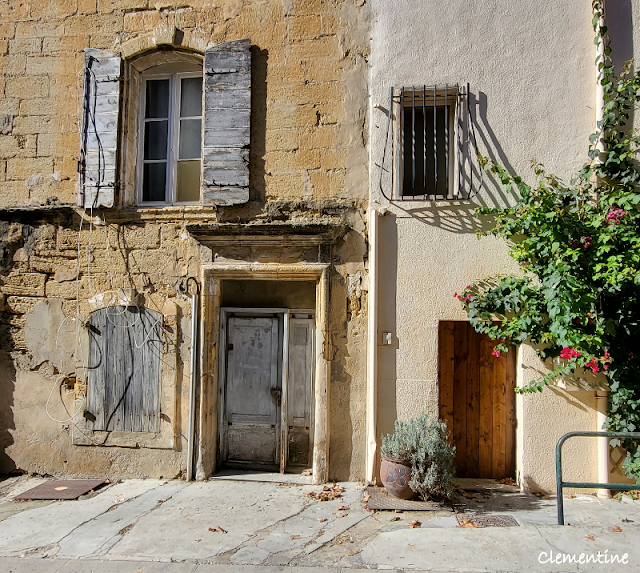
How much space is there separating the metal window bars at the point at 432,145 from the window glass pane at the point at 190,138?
2.32 meters

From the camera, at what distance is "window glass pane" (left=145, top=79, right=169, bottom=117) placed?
6.33 m

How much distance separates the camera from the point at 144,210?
235 inches

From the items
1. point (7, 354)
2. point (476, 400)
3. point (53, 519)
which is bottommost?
point (53, 519)

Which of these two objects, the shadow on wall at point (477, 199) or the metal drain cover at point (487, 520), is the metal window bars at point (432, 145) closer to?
the shadow on wall at point (477, 199)

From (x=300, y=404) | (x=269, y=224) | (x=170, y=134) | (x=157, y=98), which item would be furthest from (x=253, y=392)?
(x=157, y=98)

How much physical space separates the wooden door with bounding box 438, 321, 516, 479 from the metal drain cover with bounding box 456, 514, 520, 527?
121cm

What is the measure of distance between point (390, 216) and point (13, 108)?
4769 mm

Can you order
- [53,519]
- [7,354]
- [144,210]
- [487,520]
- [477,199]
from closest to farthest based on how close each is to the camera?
[487,520] → [53,519] → [477,199] → [144,210] → [7,354]

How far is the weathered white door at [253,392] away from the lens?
6066 mm

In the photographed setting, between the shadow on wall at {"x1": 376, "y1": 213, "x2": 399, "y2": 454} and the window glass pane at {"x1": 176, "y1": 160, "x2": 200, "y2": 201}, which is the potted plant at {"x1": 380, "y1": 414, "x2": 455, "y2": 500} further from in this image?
the window glass pane at {"x1": 176, "y1": 160, "x2": 200, "y2": 201}

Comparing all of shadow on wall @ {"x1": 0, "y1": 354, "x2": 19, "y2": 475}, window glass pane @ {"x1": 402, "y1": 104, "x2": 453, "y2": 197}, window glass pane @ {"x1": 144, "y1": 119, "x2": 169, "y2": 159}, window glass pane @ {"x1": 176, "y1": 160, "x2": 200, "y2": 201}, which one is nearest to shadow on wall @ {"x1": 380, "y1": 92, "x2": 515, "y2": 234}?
window glass pane @ {"x1": 402, "y1": 104, "x2": 453, "y2": 197}

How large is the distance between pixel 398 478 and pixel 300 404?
1.62 m

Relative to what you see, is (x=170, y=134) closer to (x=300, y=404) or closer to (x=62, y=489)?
(x=300, y=404)

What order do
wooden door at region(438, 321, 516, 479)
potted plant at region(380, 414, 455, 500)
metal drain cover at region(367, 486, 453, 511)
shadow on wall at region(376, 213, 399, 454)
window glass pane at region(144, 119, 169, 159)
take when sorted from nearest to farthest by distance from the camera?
metal drain cover at region(367, 486, 453, 511) < potted plant at region(380, 414, 455, 500) < shadow on wall at region(376, 213, 399, 454) < wooden door at region(438, 321, 516, 479) < window glass pane at region(144, 119, 169, 159)
